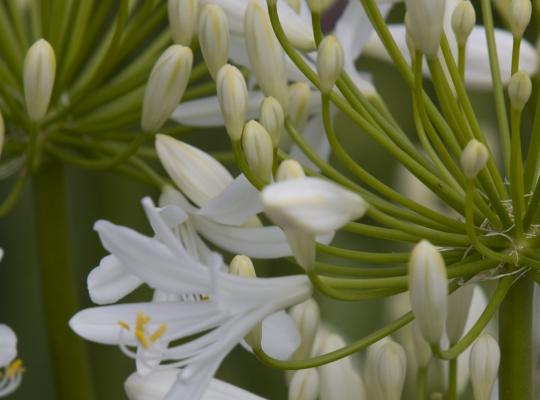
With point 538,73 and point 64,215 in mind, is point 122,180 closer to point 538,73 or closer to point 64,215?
point 64,215

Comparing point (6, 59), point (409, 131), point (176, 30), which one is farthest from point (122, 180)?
point (176, 30)

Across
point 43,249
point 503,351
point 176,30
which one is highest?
point 176,30

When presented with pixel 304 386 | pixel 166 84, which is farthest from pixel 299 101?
pixel 304 386

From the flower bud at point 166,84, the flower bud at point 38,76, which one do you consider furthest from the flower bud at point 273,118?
the flower bud at point 38,76

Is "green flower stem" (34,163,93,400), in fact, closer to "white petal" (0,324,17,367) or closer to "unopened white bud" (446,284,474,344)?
"white petal" (0,324,17,367)

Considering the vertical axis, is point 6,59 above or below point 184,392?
above

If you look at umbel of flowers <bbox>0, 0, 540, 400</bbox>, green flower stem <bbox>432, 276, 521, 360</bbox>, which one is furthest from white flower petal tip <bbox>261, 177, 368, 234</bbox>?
green flower stem <bbox>432, 276, 521, 360</bbox>
